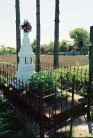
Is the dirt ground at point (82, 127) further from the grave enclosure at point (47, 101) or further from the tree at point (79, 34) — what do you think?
the tree at point (79, 34)

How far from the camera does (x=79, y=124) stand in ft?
18.3

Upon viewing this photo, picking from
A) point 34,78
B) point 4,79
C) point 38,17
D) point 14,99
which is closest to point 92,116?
point 34,78

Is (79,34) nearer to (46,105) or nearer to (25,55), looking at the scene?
(25,55)

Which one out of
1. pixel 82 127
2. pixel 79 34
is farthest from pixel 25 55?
pixel 79 34

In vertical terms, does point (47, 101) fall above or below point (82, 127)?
above

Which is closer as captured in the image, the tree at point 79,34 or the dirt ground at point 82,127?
the dirt ground at point 82,127

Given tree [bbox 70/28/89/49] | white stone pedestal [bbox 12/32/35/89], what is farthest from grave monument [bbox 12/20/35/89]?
tree [bbox 70/28/89/49]

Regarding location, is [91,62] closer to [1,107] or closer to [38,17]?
[1,107]

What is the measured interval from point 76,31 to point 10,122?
93896mm

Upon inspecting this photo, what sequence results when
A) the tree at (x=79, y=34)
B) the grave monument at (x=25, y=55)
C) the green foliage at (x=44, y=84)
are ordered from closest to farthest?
1. the green foliage at (x=44, y=84)
2. the grave monument at (x=25, y=55)
3. the tree at (x=79, y=34)

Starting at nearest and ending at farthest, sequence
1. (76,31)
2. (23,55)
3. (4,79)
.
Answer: (23,55) < (4,79) < (76,31)

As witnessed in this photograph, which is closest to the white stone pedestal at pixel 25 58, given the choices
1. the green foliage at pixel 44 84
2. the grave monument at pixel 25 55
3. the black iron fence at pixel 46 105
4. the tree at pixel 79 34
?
the grave monument at pixel 25 55

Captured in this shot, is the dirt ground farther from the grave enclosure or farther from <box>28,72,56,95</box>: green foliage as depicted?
<box>28,72,56,95</box>: green foliage

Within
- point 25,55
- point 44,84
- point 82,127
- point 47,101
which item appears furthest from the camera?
point 25,55
